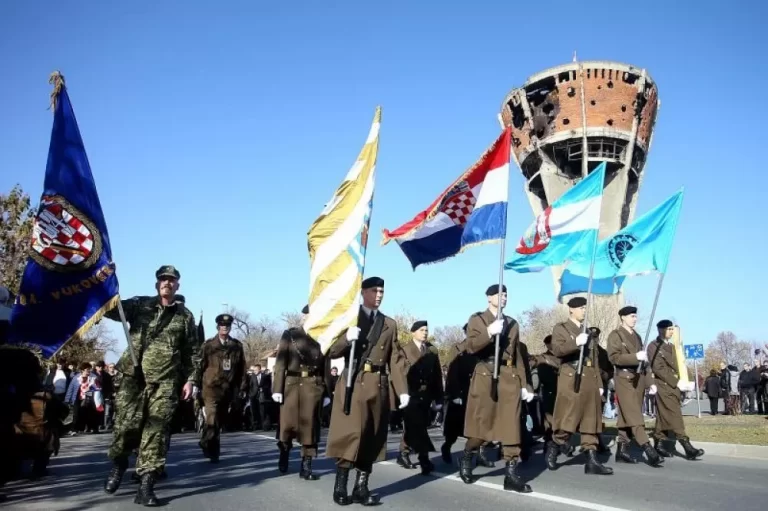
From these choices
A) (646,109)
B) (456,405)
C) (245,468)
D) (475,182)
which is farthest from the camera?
(646,109)

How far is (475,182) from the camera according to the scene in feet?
29.3

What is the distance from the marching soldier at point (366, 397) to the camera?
6.44 m

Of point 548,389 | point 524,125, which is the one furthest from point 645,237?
point 524,125

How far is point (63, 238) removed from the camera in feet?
22.2

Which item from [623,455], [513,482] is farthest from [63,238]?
[623,455]

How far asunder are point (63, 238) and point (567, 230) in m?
7.19

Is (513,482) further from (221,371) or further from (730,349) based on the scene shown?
(730,349)

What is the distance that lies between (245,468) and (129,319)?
12.1 ft

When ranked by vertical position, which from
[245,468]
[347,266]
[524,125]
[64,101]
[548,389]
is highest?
[524,125]

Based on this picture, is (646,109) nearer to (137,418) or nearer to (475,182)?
(475,182)

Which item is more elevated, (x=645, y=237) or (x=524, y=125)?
(x=524, y=125)

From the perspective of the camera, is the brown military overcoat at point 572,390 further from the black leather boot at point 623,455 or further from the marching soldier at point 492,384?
the marching soldier at point 492,384

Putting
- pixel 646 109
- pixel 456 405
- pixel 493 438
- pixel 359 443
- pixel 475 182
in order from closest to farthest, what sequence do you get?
pixel 359 443 → pixel 493 438 → pixel 475 182 → pixel 456 405 → pixel 646 109

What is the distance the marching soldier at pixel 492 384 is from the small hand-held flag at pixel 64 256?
4132 millimetres
